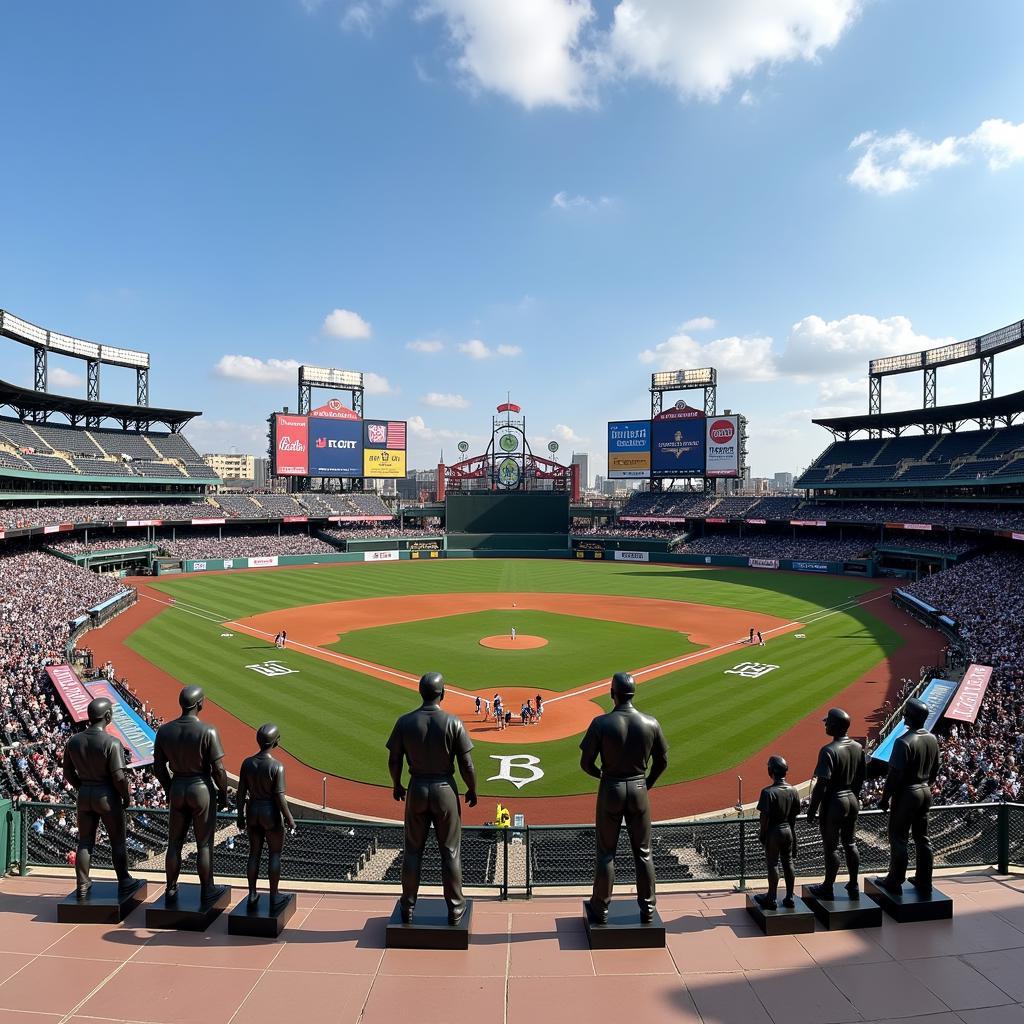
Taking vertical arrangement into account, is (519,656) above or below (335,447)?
below

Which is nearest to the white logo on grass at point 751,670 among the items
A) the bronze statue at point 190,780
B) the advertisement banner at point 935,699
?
the advertisement banner at point 935,699

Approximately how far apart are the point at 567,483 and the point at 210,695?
65.5 metres

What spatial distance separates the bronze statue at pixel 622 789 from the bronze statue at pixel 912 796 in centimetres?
243

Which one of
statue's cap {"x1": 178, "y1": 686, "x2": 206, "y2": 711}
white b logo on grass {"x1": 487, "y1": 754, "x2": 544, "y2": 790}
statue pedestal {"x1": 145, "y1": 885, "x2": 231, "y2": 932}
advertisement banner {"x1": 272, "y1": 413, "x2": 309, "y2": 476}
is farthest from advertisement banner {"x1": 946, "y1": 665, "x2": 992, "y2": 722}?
advertisement banner {"x1": 272, "y1": 413, "x2": 309, "y2": 476}

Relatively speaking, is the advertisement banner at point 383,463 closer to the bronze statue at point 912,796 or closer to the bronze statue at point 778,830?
the bronze statue at point 778,830

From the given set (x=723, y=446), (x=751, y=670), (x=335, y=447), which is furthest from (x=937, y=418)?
(x=335, y=447)

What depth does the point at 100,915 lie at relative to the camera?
19.7ft

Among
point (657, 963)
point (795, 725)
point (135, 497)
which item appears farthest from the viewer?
point (135, 497)

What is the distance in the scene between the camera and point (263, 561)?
2640 inches

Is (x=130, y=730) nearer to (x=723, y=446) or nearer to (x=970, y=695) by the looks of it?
(x=970, y=695)

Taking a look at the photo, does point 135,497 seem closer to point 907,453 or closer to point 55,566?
point 55,566

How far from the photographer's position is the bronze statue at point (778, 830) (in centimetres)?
605

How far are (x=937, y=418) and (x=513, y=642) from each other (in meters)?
59.8

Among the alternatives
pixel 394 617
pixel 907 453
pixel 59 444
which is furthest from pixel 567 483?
pixel 59 444
